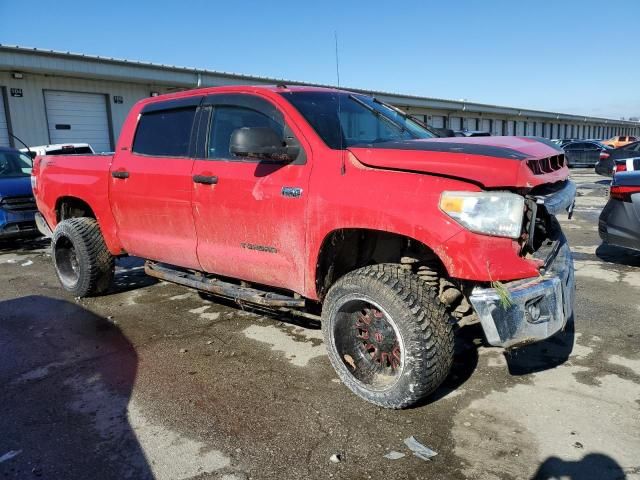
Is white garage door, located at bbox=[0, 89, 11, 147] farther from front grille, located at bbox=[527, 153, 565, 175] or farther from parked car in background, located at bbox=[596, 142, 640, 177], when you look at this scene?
parked car in background, located at bbox=[596, 142, 640, 177]

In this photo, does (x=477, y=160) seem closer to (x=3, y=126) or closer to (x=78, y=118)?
(x=3, y=126)

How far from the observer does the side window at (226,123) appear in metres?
3.87

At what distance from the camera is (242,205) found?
3744mm

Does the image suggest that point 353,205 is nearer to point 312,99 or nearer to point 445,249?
point 445,249

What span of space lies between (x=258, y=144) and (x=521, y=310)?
6.04 feet

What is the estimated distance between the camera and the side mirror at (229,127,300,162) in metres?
3.21

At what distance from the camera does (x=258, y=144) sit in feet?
10.6

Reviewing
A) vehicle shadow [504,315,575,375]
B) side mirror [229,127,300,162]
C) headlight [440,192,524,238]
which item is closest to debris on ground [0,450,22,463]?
side mirror [229,127,300,162]

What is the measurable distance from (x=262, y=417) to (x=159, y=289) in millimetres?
3352

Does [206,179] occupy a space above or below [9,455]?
above

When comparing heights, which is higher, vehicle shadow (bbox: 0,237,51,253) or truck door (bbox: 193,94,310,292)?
truck door (bbox: 193,94,310,292)

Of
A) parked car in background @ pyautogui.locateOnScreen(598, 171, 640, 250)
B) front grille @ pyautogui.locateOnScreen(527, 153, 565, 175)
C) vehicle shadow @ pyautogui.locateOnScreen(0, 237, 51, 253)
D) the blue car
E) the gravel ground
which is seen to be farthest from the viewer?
vehicle shadow @ pyautogui.locateOnScreen(0, 237, 51, 253)

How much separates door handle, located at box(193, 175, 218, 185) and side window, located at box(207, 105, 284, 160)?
189mm

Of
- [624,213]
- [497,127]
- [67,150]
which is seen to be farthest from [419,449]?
[497,127]
